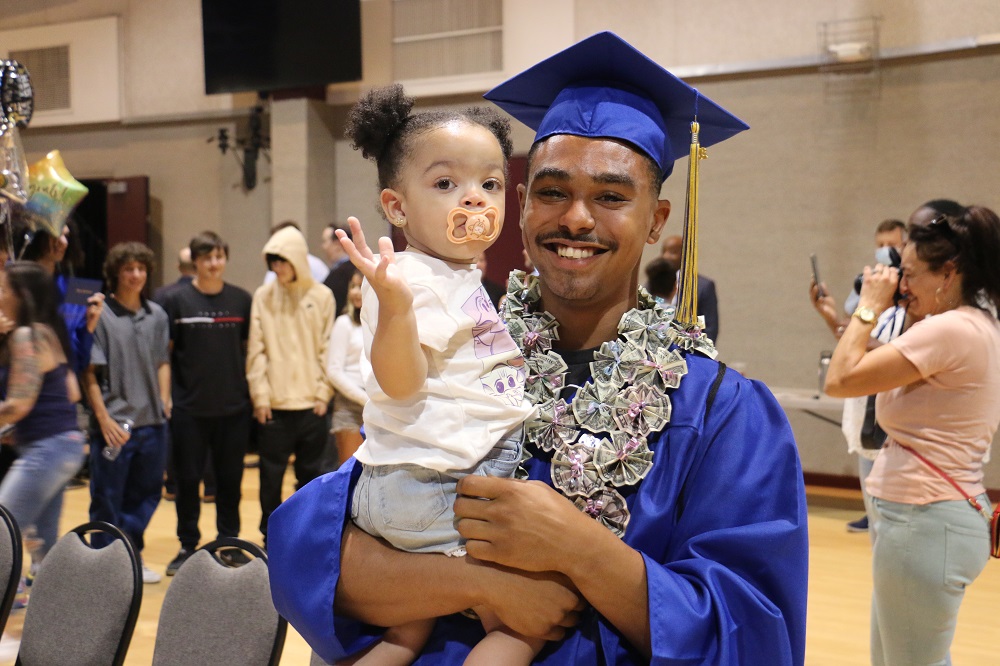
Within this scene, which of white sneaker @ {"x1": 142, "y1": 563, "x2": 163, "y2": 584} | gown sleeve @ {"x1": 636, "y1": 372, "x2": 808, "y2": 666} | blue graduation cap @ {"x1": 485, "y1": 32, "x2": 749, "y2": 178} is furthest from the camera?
white sneaker @ {"x1": 142, "y1": 563, "x2": 163, "y2": 584}

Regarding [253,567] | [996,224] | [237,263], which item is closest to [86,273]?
[237,263]

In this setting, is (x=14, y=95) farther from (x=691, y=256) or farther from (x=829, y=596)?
(x=829, y=596)

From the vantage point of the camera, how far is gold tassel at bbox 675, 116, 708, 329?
1.69 meters

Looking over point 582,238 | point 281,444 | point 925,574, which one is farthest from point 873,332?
point 582,238

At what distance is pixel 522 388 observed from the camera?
5.16ft

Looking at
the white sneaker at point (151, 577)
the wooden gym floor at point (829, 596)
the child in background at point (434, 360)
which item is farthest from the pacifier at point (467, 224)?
the white sneaker at point (151, 577)

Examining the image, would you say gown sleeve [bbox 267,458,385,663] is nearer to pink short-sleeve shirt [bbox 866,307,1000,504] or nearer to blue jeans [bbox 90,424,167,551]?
pink short-sleeve shirt [bbox 866,307,1000,504]

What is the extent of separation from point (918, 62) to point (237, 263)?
675cm

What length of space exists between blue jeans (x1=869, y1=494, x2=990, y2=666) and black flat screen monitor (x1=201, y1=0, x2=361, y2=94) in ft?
25.2

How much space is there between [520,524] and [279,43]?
9200 millimetres

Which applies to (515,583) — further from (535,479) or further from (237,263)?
(237,263)

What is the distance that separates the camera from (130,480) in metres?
5.29

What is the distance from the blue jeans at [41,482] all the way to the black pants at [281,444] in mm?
→ 1418

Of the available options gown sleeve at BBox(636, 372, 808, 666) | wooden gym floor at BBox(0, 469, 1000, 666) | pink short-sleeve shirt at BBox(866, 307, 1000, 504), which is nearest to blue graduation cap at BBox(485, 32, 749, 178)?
gown sleeve at BBox(636, 372, 808, 666)
